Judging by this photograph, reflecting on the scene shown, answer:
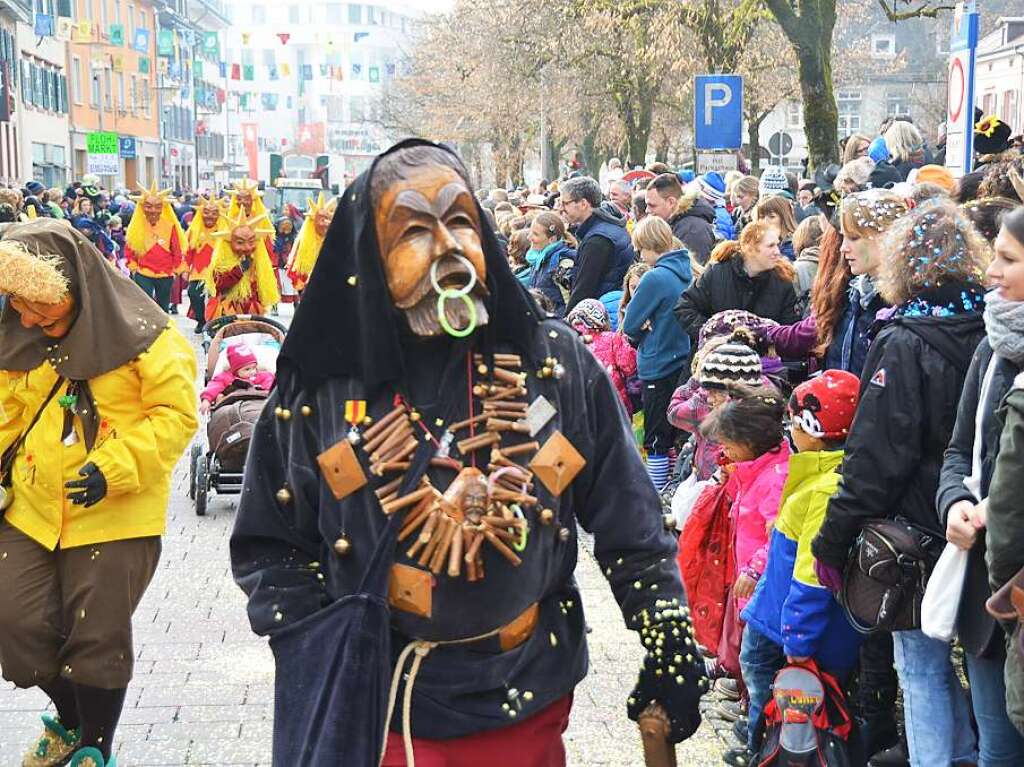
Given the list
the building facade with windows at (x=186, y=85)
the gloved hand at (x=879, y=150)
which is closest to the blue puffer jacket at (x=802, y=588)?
the gloved hand at (x=879, y=150)

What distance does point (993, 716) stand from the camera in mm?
4234

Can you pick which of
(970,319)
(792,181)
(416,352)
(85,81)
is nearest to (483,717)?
(416,352)

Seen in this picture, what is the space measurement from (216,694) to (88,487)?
1.64 m

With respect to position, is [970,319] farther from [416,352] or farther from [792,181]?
[792,181]

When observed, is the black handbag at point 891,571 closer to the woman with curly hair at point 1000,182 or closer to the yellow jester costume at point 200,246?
the woman with curly hair at point 1000,182

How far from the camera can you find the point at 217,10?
9962 centimetres

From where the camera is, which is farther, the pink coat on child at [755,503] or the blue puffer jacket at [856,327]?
the blue puffer jacket at [856,327]

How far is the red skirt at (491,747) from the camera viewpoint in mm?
3020

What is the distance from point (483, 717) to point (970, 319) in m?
2.32

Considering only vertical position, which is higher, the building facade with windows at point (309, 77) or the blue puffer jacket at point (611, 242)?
the building facade with windows at point (309, 77)

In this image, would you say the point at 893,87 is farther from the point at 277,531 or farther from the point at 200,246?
the point at 277,531

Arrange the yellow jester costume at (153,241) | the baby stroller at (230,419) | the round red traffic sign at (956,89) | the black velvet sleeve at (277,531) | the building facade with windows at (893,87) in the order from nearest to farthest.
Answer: the black velvet sleeve at (277,531), the round red traffic sign at (956,89), the baby stroller at (230,419), the yellow jester costume at (153,241), the building facade with windows at (893,87)

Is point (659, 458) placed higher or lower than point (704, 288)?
lower

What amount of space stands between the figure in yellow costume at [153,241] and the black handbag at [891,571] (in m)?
16.6
